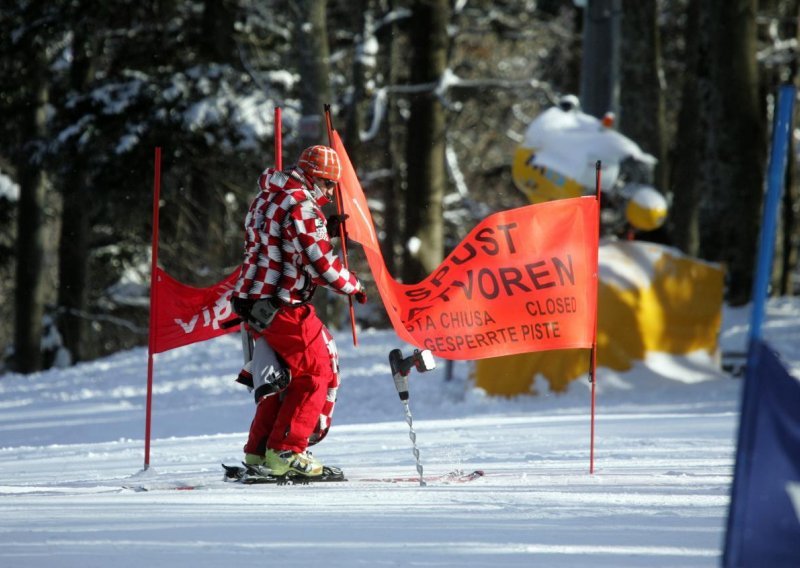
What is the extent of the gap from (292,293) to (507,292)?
1.21 meters

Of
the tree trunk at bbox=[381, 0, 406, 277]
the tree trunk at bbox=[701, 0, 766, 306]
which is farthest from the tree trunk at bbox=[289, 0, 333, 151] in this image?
the tree trunk at bbox=[381, 0, 406, 277]

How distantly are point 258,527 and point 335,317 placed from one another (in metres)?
18.8

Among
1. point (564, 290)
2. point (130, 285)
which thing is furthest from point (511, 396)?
point (130, 285)

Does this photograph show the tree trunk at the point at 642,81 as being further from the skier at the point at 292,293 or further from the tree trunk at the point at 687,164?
the skier at the point at 292,293

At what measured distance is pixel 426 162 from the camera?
18.8 meters

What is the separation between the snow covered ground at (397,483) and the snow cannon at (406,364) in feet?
1.66

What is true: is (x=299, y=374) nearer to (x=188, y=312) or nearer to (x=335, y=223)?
(x=335, y=223)

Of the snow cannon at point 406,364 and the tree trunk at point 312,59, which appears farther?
the tree trunk at point 312,59

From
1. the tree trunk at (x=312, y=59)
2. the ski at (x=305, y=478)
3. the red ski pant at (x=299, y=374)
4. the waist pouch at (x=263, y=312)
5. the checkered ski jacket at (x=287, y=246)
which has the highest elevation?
the tree trunk at (x=312, y=59)

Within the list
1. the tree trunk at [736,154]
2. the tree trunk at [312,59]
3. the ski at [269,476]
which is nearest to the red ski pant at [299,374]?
the ski at [269,476]

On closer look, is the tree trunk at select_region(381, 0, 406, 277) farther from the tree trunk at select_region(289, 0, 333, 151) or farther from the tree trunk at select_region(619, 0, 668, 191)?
the tree trunk at select_region(289, 0, 333, 151)

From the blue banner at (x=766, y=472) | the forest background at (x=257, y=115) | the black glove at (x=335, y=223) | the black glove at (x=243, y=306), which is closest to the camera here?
the blue banner at (x=766, y=472)

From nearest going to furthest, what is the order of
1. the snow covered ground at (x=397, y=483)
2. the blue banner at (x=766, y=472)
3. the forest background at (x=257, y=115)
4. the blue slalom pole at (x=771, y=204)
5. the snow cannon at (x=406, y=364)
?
1. the blue banner at (x=766, y=472)
2. the blue slalom pole at (x=771, y=204)
3. the snow covered ground at (x=397, y=483)
4. the snow cannon at (x=406, y=364)
5. the forest background at (x=257, y=115)

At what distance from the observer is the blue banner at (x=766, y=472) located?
141 inches
